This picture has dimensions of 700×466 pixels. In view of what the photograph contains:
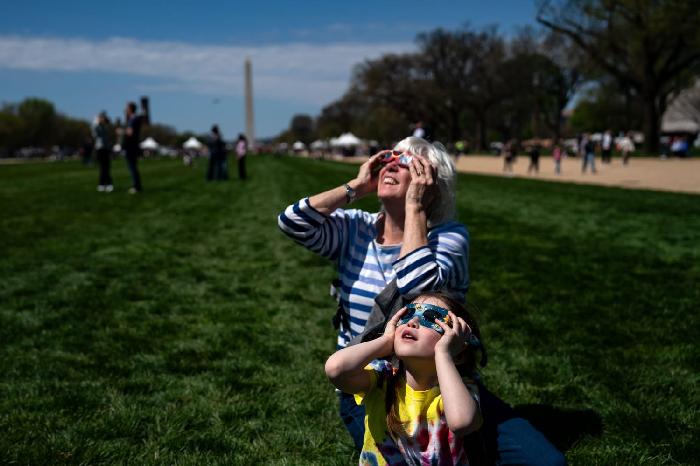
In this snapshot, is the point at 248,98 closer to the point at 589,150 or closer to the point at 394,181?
the point at 589,150

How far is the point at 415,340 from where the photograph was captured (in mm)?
2080

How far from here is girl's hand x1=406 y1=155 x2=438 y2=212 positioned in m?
2.52

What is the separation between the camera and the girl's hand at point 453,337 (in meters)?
2.01

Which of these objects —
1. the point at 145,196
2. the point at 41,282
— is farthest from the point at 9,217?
the point at 41,282

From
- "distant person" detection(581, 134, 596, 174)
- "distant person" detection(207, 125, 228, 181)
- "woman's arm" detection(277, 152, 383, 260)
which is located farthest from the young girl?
"distant person" detection(581, 134, 596, 174)

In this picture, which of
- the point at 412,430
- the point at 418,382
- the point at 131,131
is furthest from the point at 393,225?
the point at 131,131

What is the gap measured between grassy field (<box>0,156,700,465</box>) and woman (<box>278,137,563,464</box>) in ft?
2.98

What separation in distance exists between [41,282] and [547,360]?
5118mm

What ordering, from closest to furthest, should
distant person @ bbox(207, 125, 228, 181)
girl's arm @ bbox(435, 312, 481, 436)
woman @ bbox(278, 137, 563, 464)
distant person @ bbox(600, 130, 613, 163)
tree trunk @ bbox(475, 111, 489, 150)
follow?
girl's arm @ bbox(435, 312, 481, 436)
woman @ bbox(278, 137, 563, 464)
distant person @ bbox(207, 125, 228, 181)
distant person @ bbox(600, 130, 613, 163)
tree trunk @ bbox(475, 111, 489, 150)

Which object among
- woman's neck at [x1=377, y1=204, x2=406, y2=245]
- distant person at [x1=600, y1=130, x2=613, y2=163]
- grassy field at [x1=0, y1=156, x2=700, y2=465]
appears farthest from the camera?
distant person at [x1=600, y1=130, x2=613, y2=163]

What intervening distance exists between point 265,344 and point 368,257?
2.26 meters

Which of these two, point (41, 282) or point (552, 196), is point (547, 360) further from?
point (552, 196)

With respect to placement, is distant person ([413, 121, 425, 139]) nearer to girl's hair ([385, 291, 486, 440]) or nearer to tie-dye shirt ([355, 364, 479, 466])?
girl's hair ([385, 291, 486, 440])

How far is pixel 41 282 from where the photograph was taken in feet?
21.6
